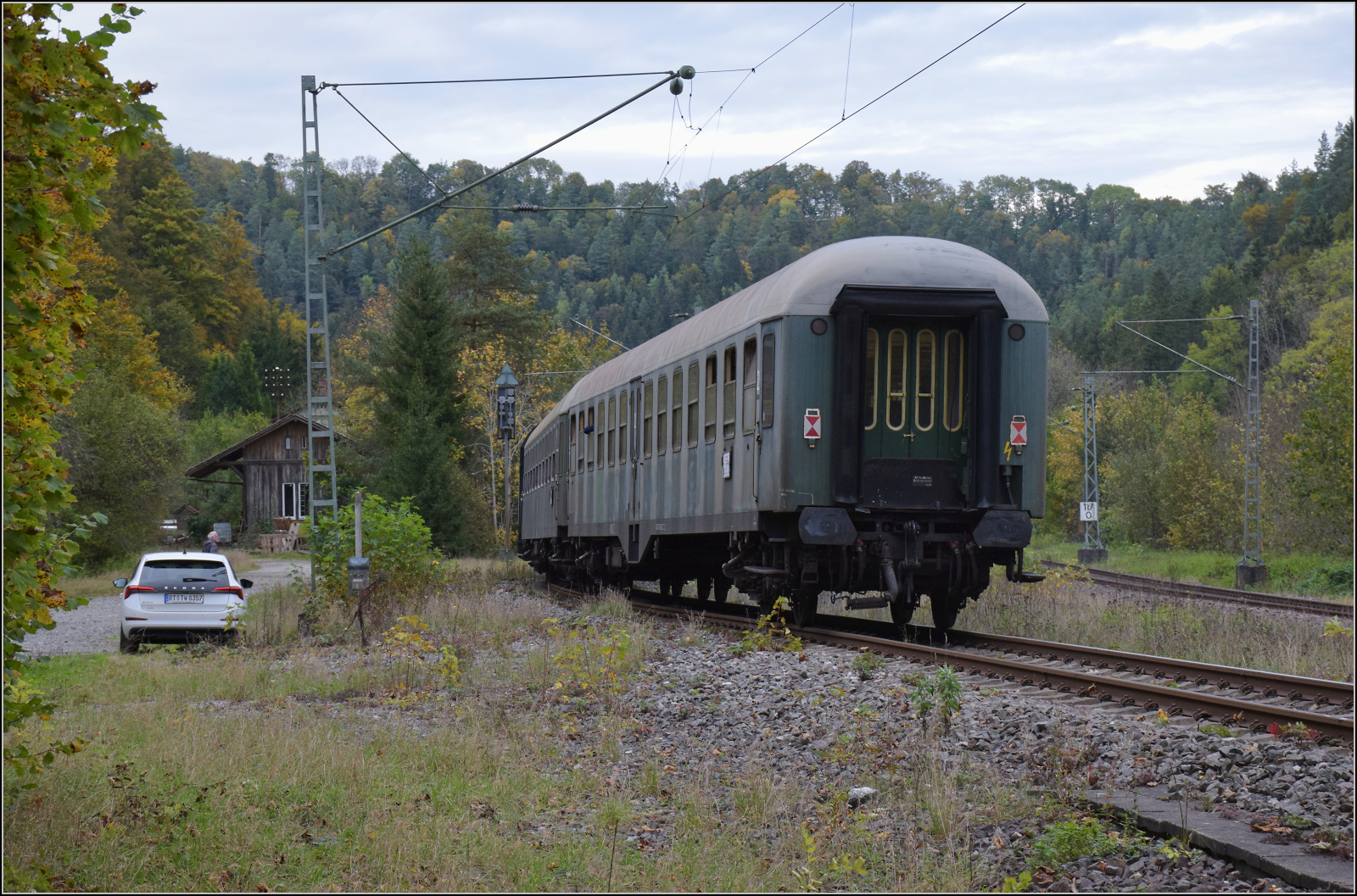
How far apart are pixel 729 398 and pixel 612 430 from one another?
245 inches

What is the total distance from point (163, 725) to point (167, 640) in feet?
27.1

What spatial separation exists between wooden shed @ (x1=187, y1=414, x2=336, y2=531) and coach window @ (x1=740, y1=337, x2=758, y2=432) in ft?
146

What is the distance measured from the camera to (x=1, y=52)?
4113 millimetres

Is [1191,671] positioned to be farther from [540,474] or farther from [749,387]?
[540,474]

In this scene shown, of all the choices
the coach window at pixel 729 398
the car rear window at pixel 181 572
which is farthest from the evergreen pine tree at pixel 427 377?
the coach window at pixel 729 398

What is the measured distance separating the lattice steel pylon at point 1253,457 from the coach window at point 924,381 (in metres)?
9.54

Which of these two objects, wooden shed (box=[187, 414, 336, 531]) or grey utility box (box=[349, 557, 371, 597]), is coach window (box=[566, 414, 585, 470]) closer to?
grey utility box (box=[349, 557, 371, 597])

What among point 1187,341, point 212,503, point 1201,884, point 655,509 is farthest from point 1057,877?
point 1187,341

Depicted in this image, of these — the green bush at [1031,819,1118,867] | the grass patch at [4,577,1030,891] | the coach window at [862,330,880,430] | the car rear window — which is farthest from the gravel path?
the green bush at [1031,819,1118,867]

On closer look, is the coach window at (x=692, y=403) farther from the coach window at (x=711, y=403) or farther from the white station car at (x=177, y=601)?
the white station car at (x=177, y=601)

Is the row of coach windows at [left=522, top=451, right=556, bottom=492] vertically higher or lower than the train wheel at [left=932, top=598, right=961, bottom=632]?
higher

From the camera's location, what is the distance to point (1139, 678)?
391 inches

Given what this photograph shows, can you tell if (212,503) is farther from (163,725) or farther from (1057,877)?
(1057,877)

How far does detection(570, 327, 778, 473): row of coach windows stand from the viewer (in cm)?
1273
